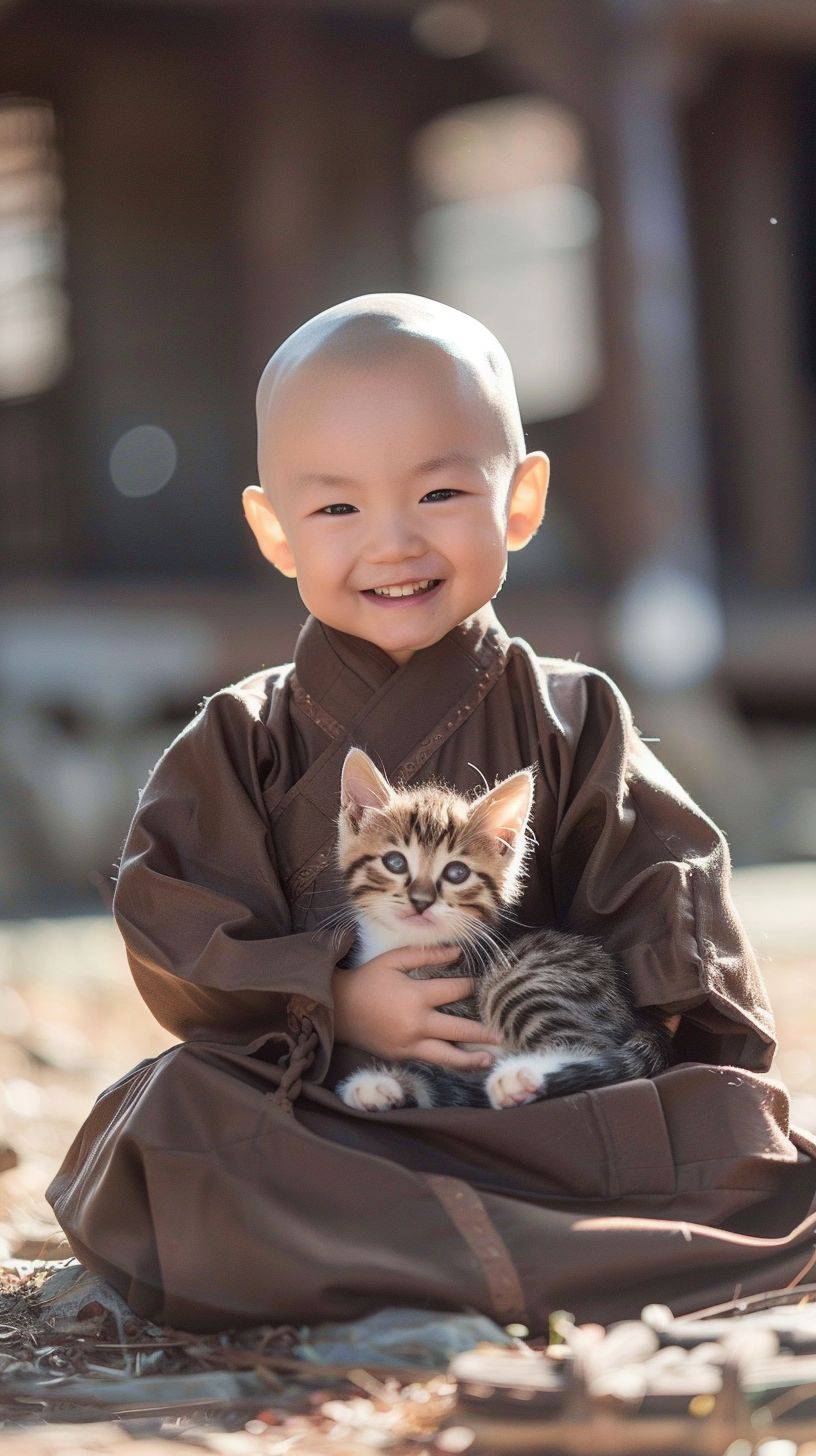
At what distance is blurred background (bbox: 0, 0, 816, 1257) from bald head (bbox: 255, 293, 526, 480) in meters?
3.90

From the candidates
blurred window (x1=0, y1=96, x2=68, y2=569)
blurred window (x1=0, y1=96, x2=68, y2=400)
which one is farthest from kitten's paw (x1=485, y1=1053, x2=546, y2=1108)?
blurred window (x1=0, y1=96, x2=68, y2=400)

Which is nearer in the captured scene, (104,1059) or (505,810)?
(505,810)

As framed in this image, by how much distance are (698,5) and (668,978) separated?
6.83 metres

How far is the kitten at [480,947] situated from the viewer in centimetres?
241

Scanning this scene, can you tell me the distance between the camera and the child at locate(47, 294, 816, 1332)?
2256 millimetres

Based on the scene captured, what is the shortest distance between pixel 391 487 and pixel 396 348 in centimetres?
22

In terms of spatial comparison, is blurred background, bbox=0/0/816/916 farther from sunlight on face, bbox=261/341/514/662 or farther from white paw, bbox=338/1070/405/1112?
white paw, bbox=338/1070/405/1112

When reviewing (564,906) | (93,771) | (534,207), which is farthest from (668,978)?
(534,207)

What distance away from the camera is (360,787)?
8.33ft

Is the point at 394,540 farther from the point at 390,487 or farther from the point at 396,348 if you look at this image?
the point at 396,348

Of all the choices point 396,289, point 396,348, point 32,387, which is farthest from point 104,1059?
point 396,289

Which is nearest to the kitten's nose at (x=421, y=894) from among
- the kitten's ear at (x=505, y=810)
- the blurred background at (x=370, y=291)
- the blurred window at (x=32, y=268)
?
the kitten's ear at (x=505, y=810)

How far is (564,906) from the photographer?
2.78 m

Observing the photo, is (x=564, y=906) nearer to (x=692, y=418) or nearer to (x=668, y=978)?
(x=668, y=978)
